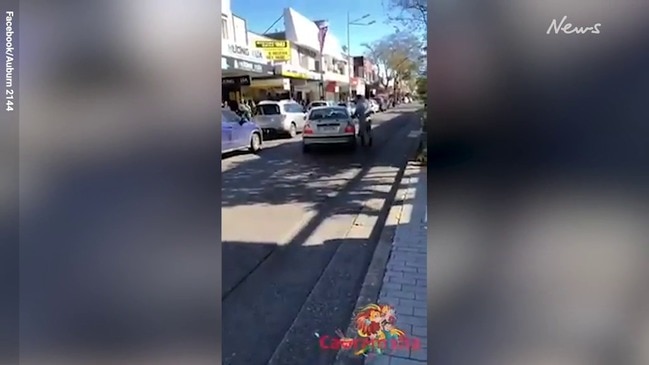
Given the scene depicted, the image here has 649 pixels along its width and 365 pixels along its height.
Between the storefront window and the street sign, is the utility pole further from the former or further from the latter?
the storefront window

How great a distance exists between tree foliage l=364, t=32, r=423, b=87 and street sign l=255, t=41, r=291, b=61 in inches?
12.1

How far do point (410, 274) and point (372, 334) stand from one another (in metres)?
0.28

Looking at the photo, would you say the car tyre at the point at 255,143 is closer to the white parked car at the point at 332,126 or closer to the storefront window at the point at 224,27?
the white parked car at the point at 332,126

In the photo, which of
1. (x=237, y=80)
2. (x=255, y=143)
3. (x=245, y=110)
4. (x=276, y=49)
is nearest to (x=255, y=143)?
(x=255, y=143)

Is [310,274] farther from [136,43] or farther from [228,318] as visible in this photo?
[136,43]

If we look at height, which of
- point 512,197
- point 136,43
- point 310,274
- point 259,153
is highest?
point 136,43

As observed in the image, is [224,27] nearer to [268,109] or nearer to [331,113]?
[268,109]

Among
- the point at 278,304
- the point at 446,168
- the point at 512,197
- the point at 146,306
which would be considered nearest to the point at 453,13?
the point at 446,168

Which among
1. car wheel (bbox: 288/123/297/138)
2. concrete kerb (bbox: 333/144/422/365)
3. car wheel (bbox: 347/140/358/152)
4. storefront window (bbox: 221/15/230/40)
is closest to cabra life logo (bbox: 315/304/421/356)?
concrete kerb (bbox: 333/144/422/365)

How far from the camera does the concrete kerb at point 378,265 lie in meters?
1.72

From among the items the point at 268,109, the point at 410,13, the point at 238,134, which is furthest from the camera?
the point at 268,109

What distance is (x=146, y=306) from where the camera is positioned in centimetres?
169

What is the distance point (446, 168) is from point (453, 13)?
500 millimetres

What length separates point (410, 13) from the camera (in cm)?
157
